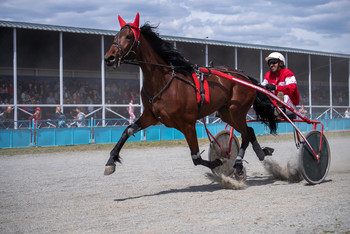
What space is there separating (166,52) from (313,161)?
2.78 m

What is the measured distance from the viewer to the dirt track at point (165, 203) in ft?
12.2

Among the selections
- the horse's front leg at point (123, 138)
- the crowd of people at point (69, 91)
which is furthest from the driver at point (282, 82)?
the crowd of people at point (69, 91)

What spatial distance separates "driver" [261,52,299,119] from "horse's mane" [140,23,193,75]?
1620 mm

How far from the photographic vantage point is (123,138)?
18.1 ft

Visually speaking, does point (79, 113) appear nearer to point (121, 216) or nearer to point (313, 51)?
point (121, 216)

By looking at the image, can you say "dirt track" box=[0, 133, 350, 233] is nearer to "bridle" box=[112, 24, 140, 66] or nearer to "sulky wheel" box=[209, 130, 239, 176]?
"sulky wheel" box=[209, 130, 239, 176]

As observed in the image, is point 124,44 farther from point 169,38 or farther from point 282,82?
point 169,38

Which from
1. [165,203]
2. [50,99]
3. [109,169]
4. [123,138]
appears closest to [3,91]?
[50,99]

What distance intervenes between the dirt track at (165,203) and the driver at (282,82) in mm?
1408

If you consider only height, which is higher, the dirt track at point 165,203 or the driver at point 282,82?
the driver at point 282,82

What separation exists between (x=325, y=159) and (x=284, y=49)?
58.6ft

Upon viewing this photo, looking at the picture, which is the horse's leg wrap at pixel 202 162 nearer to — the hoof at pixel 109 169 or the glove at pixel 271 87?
the hoof at pixel 109 169

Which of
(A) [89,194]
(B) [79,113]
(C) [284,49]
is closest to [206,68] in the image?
(A) [89,194]

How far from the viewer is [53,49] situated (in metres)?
20.3
